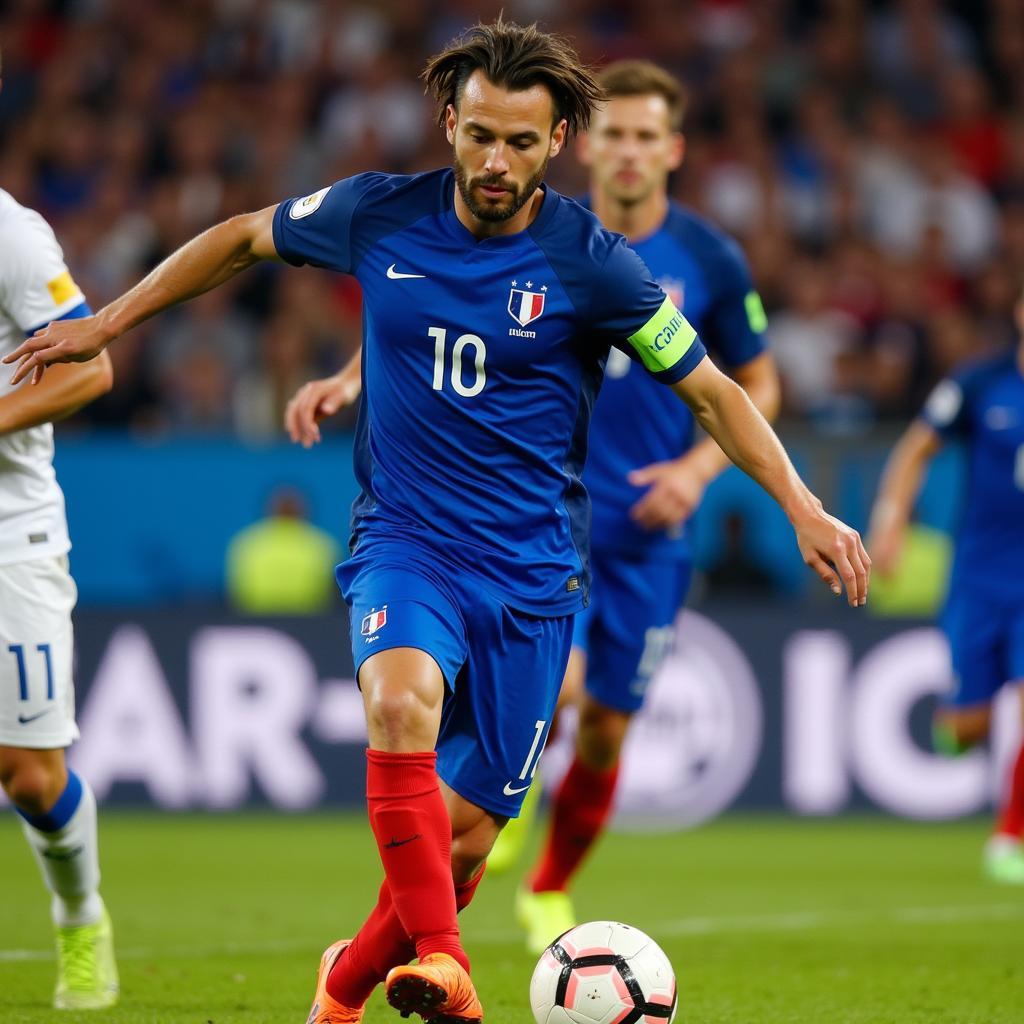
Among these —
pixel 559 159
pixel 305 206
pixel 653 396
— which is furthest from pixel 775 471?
pixel 559 159

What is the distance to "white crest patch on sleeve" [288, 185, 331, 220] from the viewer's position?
4988 millimetres

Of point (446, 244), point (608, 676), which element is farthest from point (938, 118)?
point (446, 244)

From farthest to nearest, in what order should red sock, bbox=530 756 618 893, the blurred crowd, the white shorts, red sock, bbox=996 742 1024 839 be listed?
the blurred crowd
red sock, bbox=996 742 1024 839
red sock, bbox=530 756 618 893
the white shorts

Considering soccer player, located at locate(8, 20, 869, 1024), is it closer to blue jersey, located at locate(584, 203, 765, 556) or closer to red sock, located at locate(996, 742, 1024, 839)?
blue jersey, located at locate(584, 203, 765, 556)

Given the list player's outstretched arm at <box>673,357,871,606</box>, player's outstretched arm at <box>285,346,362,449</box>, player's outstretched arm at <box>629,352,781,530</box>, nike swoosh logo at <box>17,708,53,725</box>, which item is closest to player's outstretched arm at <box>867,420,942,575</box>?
player's outstretched arm at <box>629,352,781,530</box>

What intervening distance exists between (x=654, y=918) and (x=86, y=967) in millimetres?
3126

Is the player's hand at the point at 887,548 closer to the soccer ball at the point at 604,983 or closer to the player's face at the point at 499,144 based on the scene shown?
the soccer ball at the point at 604,983

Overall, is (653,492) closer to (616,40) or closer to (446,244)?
(446,244)

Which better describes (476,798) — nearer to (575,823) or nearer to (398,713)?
(398,713)

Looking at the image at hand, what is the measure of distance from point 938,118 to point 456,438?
12974 millimetres

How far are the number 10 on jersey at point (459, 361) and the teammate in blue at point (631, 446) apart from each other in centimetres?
245

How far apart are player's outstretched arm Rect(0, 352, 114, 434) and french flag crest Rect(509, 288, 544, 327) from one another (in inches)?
52.9

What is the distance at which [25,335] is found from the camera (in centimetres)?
580

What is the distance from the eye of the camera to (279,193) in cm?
1602
